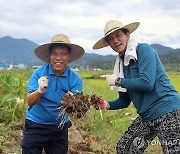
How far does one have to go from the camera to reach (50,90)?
3221 millimetres

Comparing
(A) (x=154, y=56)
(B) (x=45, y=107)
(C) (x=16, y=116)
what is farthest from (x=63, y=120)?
(C) (x=16, y=116)

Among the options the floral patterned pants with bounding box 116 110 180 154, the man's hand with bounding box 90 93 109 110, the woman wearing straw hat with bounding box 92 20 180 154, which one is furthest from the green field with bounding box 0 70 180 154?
the woman wearing straw hat with bounding box 92 20 180 154

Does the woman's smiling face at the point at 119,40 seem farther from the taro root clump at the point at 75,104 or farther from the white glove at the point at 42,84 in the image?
the white glove at the point at 42,84

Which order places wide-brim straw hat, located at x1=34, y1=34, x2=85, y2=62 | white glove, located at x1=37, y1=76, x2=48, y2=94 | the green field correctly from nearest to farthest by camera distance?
white glove, located at x1=37, y1=76, x2=48, y2=94
wide-brim straw hat, located at x1=34, y1=34, x2=85, y2=62
the green field

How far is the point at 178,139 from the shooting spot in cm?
318

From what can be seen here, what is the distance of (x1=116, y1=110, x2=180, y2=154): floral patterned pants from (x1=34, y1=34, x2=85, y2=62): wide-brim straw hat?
880 millimetres

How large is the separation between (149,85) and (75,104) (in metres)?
0.64

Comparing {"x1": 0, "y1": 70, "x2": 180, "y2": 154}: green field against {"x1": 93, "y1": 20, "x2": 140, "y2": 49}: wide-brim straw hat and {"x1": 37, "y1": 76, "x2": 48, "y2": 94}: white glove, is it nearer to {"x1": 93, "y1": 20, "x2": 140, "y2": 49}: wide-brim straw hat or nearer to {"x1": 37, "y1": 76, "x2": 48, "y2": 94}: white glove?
{"x1": 93, "y1": 20, "x2": 140, "y2": 49}: wide-brim straw hat

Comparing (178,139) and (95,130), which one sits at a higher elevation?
(178,139)

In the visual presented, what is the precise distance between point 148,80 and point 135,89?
0.15m

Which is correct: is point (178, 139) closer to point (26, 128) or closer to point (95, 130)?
point (26, 128)

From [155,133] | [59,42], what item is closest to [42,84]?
[59,42]

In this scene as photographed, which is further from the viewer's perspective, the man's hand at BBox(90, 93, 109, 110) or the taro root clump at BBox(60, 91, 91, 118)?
the man's hand at BBox(90, 93, 109, 110)

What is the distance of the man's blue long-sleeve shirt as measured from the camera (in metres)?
3.08
